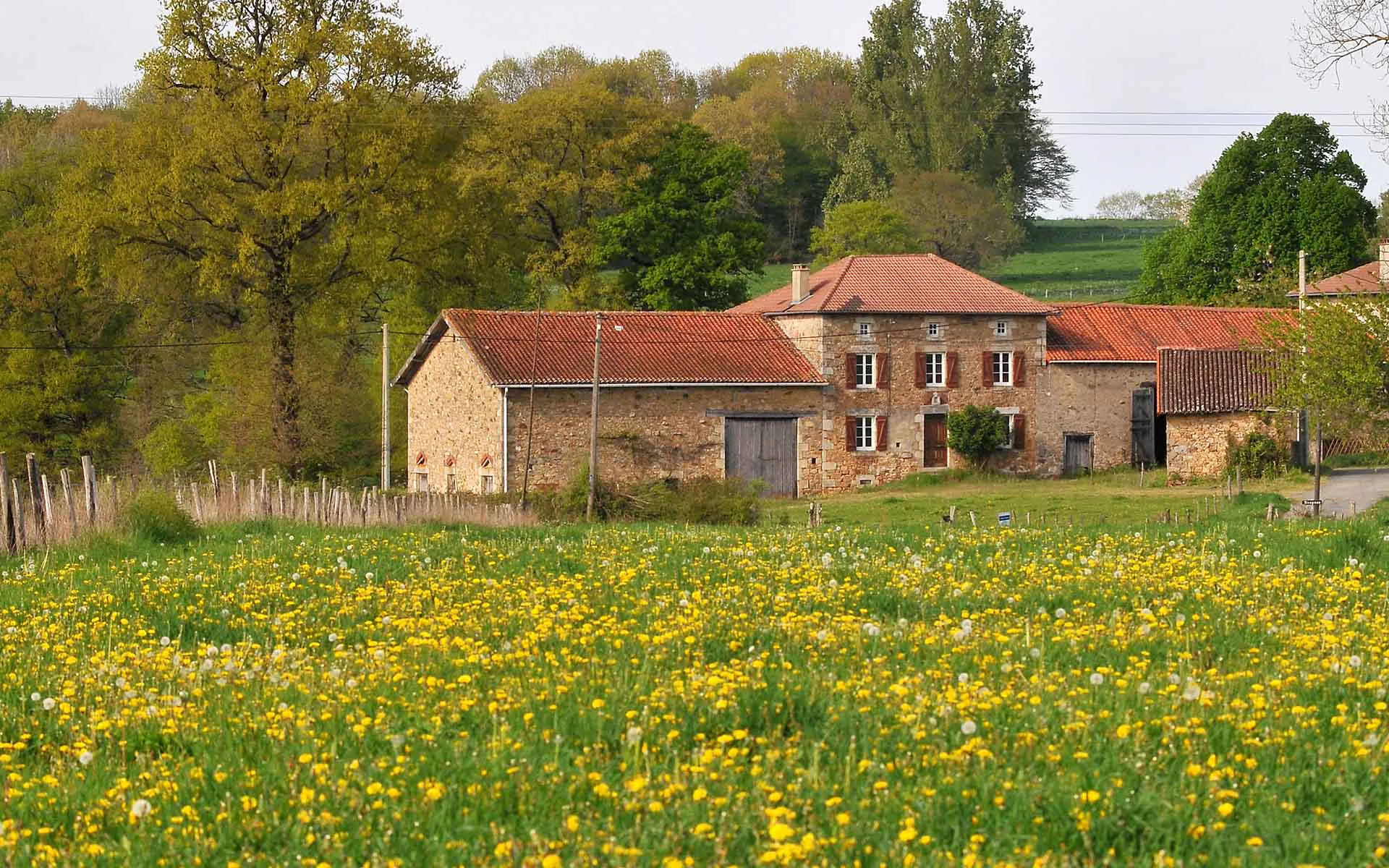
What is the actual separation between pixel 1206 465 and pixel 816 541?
32.3 metres

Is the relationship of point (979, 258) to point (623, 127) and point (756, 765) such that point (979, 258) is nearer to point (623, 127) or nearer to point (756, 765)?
point (623, 127)

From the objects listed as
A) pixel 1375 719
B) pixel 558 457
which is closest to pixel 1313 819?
pixel 1375 719

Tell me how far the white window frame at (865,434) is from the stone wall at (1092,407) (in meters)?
5.65

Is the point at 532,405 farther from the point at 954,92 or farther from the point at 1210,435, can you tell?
the point at 954,92

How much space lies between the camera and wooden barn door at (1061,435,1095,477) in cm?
4959

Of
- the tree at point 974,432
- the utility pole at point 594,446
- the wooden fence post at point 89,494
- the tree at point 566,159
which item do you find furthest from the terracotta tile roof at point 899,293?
the wooden fence post at point 89,494

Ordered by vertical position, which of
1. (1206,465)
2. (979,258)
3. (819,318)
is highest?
(979,258)

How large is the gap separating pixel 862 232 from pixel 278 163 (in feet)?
101

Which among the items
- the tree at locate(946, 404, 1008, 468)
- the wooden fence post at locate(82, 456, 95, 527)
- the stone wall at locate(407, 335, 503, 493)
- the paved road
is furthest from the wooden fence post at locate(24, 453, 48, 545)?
the tree at locate(946, 404, 1008, 468)

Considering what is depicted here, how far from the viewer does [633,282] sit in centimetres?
6069

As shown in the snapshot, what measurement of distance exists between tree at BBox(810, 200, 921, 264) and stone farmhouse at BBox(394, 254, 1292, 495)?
54.1ft

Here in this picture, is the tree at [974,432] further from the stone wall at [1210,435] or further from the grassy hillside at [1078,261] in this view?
the grassy hillside at [1078,261]

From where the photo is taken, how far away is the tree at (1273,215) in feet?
208

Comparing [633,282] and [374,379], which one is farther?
[633,282]
